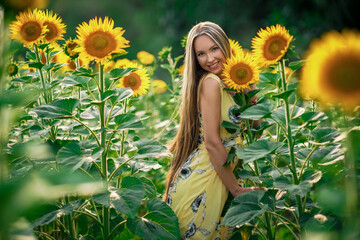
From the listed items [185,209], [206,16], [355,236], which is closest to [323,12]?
[206,16]

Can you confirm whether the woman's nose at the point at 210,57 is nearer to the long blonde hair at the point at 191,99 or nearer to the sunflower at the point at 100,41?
the long blonde hair at the point at 191,99

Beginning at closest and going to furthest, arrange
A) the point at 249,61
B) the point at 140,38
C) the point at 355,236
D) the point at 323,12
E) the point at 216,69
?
the point at 355,236
the point at 249,61
the point at 216,69
the point at 323,12
the point at 140,38

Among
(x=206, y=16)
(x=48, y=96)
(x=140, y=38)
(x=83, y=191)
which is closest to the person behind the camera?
(x=83, y=191)

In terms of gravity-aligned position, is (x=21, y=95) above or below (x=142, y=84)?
below

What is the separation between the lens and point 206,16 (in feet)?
23.2

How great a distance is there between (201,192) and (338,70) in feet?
3.46

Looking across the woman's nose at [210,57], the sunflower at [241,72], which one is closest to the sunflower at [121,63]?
the woman's nose at [210,57]

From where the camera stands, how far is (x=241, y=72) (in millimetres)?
1359

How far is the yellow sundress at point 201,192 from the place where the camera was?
155 centimetres

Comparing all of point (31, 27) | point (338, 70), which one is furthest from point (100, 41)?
point (338, 70)

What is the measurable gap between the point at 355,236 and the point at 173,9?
7935mm

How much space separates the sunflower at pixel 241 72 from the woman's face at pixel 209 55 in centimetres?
36

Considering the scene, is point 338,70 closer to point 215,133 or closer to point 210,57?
point 215,133

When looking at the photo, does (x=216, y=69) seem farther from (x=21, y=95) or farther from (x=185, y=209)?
(x=21, y=95)
